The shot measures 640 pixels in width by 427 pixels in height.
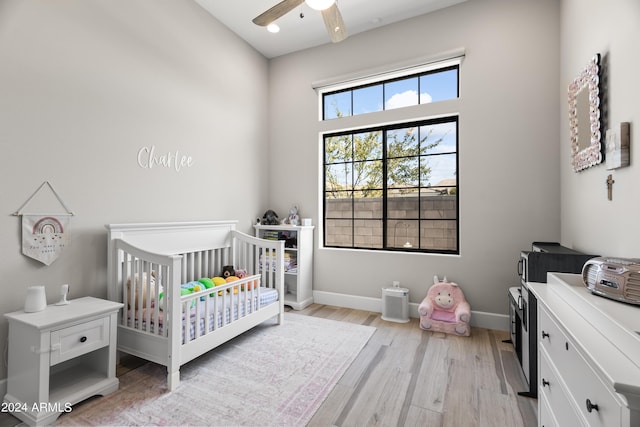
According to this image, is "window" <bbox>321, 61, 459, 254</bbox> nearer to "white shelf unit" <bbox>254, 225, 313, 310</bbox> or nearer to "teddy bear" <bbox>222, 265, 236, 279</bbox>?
"white shelf unit" <bbox>254, 225, 313, 310</bbox>

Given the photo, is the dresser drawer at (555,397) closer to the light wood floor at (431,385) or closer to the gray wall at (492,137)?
the light wood floor at (431,385)

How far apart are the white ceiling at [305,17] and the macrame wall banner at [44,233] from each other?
2319mm

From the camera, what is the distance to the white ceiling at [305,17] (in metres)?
2.89

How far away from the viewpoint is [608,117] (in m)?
1.58

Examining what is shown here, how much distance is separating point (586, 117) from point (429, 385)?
6.32 feet

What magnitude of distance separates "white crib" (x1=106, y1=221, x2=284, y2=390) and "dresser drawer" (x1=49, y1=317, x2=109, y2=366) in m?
0.23

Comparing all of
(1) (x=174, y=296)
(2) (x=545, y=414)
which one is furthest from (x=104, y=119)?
(2) (x=545, y=414)

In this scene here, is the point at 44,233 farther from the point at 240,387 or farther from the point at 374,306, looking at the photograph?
the point at 374,306

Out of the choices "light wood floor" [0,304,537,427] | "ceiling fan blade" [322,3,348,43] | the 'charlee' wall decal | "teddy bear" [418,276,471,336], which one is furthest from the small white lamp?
"teddy bear" [418,276,471,336]

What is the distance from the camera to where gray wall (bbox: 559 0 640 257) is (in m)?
1.35

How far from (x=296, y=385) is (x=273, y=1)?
326cm

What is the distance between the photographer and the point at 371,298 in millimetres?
3277

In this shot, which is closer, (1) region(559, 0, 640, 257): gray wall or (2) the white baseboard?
(1) region(559, 0, 640, 257): gray wall

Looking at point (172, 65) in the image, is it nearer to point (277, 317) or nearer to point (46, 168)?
point (46, 168)
